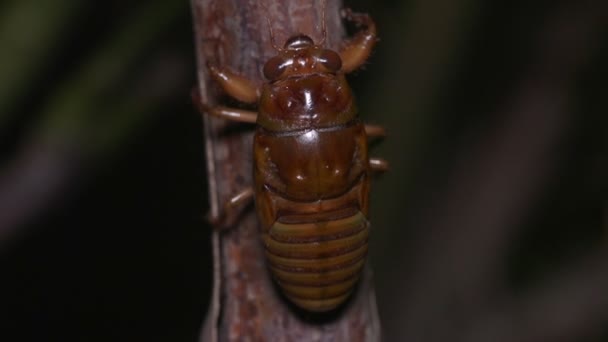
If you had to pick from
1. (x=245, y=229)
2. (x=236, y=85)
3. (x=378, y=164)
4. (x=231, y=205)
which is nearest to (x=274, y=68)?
(x=236, y=85)

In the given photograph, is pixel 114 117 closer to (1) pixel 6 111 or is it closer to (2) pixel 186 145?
(1) pixel 6 111

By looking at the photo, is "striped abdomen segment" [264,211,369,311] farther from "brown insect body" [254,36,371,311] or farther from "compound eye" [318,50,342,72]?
"compound eye" [318,50,342,72]

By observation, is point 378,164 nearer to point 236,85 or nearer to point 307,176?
point 307,176

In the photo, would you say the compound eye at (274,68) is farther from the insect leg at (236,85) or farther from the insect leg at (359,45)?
the insect leg at (359,45)

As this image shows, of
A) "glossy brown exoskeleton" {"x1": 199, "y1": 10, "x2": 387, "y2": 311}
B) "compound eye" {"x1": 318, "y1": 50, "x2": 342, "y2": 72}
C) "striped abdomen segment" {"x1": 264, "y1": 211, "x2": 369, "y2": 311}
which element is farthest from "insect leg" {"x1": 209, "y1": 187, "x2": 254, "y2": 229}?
"compound eye" {"x1": 318, "y1": 50, "x2": 342, "y2": 72}

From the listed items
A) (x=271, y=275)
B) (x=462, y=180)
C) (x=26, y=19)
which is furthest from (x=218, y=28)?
(x=462, y=180)

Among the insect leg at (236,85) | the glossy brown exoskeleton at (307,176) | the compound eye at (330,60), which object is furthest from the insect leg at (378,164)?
the insect leg at (236,85)
